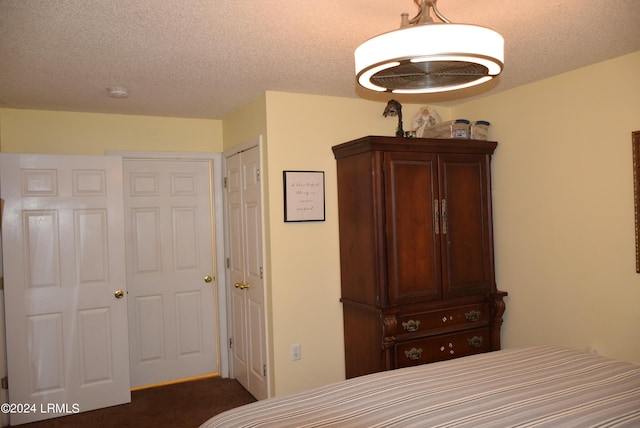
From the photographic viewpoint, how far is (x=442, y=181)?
3.41m

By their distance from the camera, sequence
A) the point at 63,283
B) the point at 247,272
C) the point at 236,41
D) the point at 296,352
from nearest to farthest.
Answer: the point at 236,41, the point at 296,352, the point at 63,283, the point at 247,272

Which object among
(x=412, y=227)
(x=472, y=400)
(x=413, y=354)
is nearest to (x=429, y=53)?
(x=472, y=400)

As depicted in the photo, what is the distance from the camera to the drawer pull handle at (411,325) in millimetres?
3211

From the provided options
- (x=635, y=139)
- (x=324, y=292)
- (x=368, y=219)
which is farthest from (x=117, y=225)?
(x=635, y=139)

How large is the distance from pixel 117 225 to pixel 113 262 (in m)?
0.30

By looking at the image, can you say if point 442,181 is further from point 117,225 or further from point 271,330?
point 117,225

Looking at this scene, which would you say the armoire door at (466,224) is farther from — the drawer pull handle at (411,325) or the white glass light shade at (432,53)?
the white glass light shade at (432,53)

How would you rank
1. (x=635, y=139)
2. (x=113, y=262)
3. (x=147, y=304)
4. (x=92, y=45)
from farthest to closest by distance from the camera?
(x=147, y=304), (x=113, y=262), (x=635, y=139), (x=92, y=45)

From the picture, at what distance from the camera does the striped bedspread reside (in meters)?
1.57

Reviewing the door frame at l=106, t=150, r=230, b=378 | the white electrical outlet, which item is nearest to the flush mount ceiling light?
the white electrical outlet

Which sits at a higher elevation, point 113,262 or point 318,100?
point 318,100

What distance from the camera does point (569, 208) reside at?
10.3 ft

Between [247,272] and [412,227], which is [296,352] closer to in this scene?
[247,272]

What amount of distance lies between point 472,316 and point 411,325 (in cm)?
56
